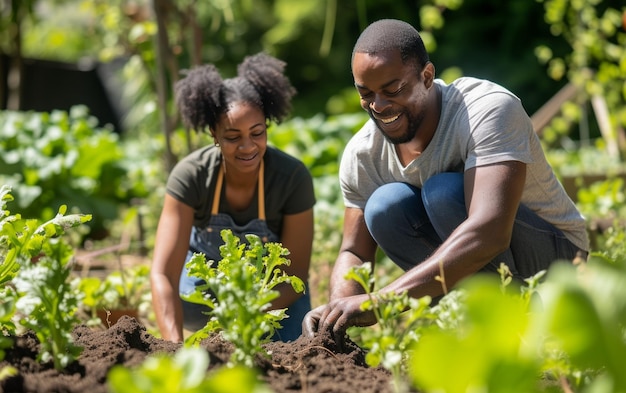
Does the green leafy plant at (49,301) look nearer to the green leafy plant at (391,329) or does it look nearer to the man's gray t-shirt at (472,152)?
the green leafy plant at (391,329)

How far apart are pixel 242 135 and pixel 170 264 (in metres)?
0.49

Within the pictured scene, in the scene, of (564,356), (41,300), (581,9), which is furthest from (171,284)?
(581,9)

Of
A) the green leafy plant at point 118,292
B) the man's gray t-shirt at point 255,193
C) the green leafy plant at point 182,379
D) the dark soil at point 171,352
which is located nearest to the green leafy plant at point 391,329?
the dark soil at point 171,352

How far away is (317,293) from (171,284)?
105cm

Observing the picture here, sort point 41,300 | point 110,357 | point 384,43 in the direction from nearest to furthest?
point 41,300, point 110,357, point 384,43

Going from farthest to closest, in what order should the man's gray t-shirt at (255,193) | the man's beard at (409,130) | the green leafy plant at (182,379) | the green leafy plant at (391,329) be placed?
1. the man's gray t-shirt at (255,193)
2. the man's beard at (409,130)
3. the green leafy plant at (391,329)
4. the green leafy plant at (182,379)

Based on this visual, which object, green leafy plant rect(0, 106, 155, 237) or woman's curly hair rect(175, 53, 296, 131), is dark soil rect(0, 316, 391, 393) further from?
green leafy plant rect(0, 106, 155, 237)

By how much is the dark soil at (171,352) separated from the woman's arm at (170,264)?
2.73 feet

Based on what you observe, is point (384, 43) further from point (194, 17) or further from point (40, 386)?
point (194, 17)

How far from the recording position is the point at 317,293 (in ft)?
13.0

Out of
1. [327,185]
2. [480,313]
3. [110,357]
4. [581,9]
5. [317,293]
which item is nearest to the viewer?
[480,313]

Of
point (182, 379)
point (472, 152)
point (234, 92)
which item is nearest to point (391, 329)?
point (182, 379)

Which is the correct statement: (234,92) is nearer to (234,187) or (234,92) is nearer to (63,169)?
(234,187)

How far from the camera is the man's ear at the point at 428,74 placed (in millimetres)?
2574
